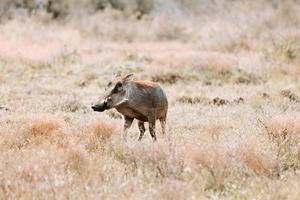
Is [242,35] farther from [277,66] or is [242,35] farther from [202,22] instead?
[202,22]

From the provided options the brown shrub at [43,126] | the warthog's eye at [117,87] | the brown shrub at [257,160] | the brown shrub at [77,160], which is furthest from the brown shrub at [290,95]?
the brown shrub at [77,160]

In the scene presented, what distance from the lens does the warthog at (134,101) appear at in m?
8.48

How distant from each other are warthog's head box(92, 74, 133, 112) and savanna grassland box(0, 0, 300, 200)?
41 cm

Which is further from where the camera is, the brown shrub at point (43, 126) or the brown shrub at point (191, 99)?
the brown shrub at point (191, 99)

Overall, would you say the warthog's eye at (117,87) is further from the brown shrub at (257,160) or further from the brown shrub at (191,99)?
the brown shrub at (191,99)

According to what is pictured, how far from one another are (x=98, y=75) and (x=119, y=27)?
37.5 feet

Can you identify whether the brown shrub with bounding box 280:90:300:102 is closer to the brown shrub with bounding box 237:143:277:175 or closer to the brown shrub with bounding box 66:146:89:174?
the brown shrub with bounding box 237:143:277:175

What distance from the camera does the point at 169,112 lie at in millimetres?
12141

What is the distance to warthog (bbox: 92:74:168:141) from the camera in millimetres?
8484

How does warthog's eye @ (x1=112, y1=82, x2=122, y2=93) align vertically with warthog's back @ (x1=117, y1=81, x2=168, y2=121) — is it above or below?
above

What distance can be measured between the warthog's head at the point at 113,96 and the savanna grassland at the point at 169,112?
16.3 inches

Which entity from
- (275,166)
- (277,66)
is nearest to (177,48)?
(277,66)

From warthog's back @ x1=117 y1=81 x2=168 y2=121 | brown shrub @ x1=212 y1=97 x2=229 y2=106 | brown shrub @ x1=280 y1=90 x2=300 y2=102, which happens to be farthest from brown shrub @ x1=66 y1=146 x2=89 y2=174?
Answer: brown shrub @ x1=280 y1=90 x2=300 y2=102

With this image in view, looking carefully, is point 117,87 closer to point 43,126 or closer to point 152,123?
point 152,123
